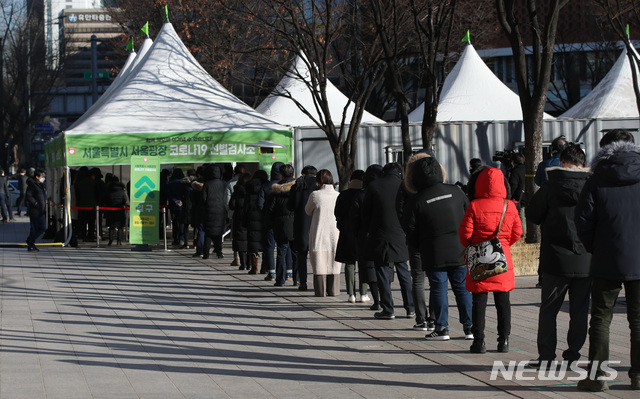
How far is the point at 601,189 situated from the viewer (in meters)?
5.98

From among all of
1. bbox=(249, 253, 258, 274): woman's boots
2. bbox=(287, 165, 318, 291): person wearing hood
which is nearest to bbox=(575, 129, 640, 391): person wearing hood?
bbox=(287, 165, 318, 291): person wearing hood

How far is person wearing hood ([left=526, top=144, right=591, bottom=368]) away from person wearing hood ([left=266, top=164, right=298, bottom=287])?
6006 millimetres

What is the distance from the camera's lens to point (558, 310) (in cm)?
671

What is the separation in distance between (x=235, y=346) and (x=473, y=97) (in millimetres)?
19071

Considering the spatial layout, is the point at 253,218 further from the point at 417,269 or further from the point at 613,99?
the point at 613,99

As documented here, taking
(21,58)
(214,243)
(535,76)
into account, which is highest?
(21,58)

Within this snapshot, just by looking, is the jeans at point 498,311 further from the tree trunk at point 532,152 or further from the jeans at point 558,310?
the tree trunk at point 532,152

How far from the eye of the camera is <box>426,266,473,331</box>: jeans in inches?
316

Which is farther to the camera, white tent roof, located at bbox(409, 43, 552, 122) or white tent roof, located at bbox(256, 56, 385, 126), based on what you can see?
white tent roof, located at bbox(409, 43, 552, 122)

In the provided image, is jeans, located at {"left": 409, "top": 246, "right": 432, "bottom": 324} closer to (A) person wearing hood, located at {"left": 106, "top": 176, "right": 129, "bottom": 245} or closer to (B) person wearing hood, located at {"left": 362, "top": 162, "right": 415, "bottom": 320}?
(B) person wearing hood, located at {"left": 362, "top": 162, "right": 415, "bottom": 320}

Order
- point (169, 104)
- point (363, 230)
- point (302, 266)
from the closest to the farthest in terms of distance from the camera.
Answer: point (363, 230) < point (302, 266) < point (169, 104)

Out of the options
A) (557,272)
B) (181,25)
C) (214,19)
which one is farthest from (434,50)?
(181,25)

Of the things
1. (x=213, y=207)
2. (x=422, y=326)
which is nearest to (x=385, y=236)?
(x=422, y=326)

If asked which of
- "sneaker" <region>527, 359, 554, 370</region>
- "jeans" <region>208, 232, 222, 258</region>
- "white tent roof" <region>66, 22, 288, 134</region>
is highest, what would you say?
"white tent roof" <region>66, 22, 288, 134</region>
